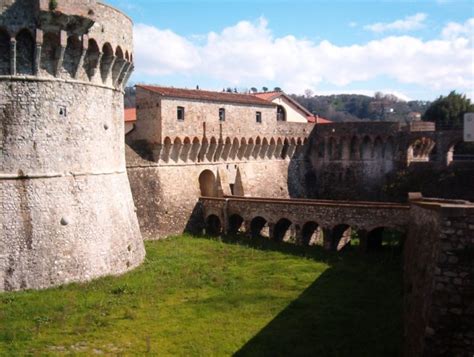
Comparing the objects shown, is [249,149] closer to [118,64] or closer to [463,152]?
[118,64]

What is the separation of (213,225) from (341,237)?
8917mm

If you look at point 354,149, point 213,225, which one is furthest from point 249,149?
point 354,149

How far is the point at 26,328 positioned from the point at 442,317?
455 inches

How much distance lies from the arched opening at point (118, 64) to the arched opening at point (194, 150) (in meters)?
10.3

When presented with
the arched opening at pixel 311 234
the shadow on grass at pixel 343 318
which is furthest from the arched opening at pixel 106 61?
the arched opening at pixel 311 234

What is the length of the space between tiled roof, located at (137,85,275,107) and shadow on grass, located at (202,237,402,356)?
1422 centimetres

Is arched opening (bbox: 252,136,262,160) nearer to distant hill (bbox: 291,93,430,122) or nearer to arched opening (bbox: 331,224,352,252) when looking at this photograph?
arched opening (bbox: 331,224,352,252)

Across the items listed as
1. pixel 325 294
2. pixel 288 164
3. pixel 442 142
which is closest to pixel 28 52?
pixel 325 294

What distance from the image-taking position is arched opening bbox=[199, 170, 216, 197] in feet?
111

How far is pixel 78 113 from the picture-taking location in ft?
65.0

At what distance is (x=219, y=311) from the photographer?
16500mm

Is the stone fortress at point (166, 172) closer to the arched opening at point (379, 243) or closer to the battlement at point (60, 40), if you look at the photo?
the battlement at point (60, 40)

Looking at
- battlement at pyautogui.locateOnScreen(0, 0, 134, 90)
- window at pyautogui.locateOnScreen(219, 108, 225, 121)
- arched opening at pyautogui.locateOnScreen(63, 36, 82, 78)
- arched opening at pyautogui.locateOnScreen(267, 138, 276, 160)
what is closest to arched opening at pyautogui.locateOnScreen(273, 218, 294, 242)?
window at pyautogui.locateOnScreen(219, 108, 225, 121)

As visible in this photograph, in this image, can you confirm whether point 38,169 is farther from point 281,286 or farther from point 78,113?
point 281,286
